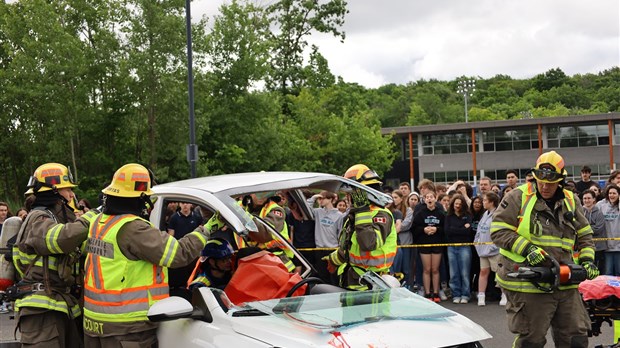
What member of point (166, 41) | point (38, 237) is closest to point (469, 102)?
point (166, 41)

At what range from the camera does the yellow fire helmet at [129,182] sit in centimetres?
457

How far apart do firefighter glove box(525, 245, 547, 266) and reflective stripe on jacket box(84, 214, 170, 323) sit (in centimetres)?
263

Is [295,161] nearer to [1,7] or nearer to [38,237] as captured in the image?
[1,7]

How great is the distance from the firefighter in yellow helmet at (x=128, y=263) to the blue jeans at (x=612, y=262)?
792 centimetres

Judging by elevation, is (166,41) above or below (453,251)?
above

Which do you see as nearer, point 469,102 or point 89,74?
point 89,74

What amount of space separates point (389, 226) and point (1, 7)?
72.3ft

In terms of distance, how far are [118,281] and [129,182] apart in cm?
61

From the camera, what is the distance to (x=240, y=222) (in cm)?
433

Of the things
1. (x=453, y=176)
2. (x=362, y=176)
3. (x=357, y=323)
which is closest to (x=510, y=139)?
(x=453, y=176)

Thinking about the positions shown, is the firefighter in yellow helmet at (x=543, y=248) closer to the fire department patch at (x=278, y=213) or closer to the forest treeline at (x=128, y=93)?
the fire department patch at (x=278, y=213)

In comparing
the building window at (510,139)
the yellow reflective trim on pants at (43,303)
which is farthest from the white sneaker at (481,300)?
the building window at (510,139)

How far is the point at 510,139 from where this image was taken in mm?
53375

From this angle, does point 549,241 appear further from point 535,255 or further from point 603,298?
point 603,298
